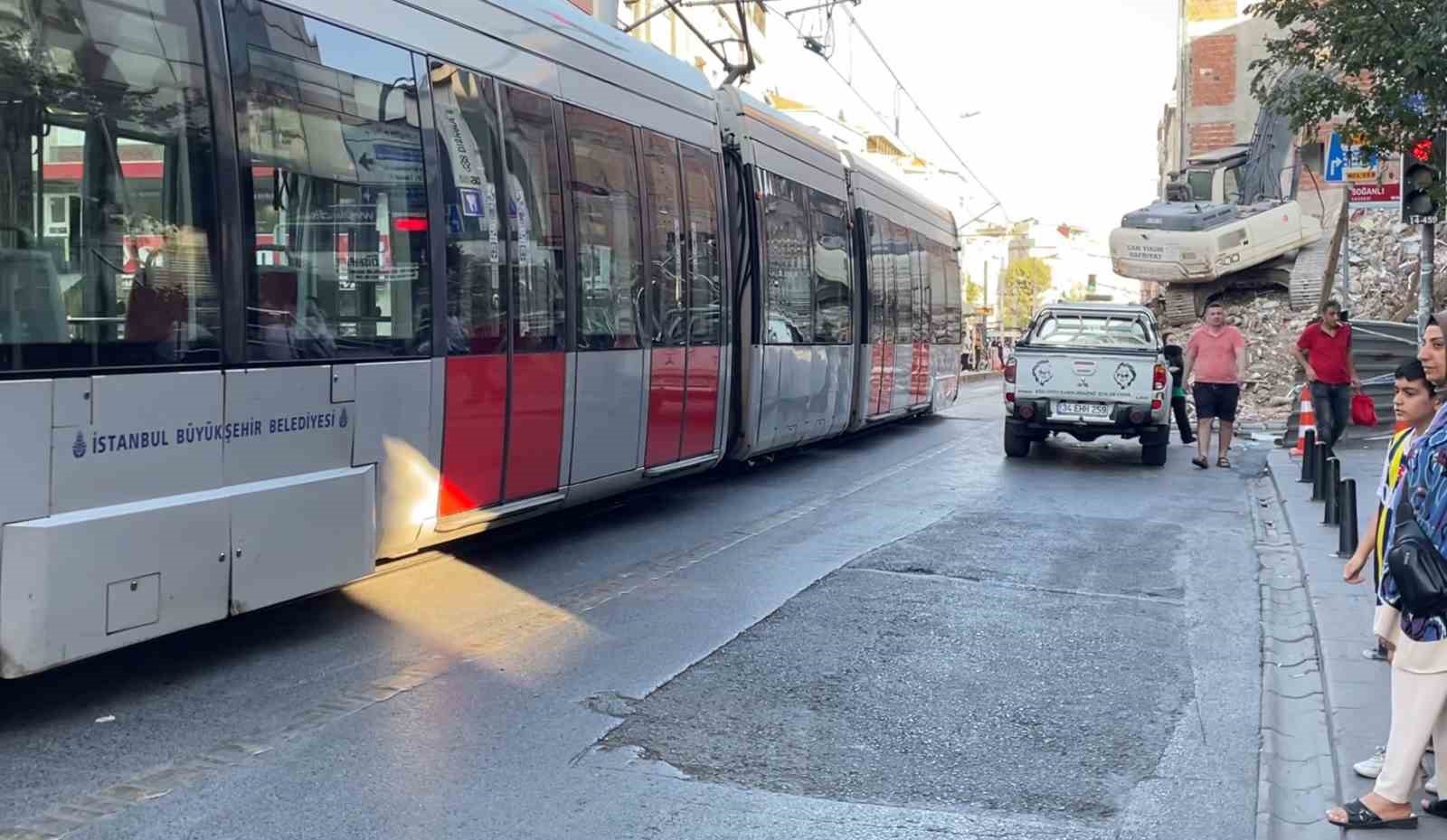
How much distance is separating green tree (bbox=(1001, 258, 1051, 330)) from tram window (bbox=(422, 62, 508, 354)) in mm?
103841

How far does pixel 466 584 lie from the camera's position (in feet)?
27.6

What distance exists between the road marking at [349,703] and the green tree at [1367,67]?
16.7 ft

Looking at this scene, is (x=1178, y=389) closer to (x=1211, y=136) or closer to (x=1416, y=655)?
(x=1416, y=655)

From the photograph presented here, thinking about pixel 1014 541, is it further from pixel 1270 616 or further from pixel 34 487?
pixel 34 487

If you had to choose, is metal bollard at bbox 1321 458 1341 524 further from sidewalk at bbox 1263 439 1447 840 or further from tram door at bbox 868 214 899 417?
tram door at bbox 868 214 899 417

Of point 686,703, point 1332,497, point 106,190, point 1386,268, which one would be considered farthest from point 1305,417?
point 1386,268

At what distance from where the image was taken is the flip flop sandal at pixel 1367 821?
4621 millimetres

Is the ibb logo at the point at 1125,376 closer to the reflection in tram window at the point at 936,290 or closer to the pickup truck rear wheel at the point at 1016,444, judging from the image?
the pickup truck rear wheel at the point at 1016,444

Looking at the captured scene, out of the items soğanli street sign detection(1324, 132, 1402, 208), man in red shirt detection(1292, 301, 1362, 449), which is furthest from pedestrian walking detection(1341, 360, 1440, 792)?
man in red shirt detection(1292, 301, 1362, 449)

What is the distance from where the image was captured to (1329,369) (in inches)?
569

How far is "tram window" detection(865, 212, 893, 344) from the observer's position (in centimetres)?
1766

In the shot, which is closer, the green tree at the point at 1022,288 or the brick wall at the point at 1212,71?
the brick wall at the point at 1212,71

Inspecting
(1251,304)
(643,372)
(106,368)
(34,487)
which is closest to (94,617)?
(34,487)

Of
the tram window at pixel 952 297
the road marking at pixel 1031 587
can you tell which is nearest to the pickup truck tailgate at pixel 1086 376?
the tram window at pixel 952 297
